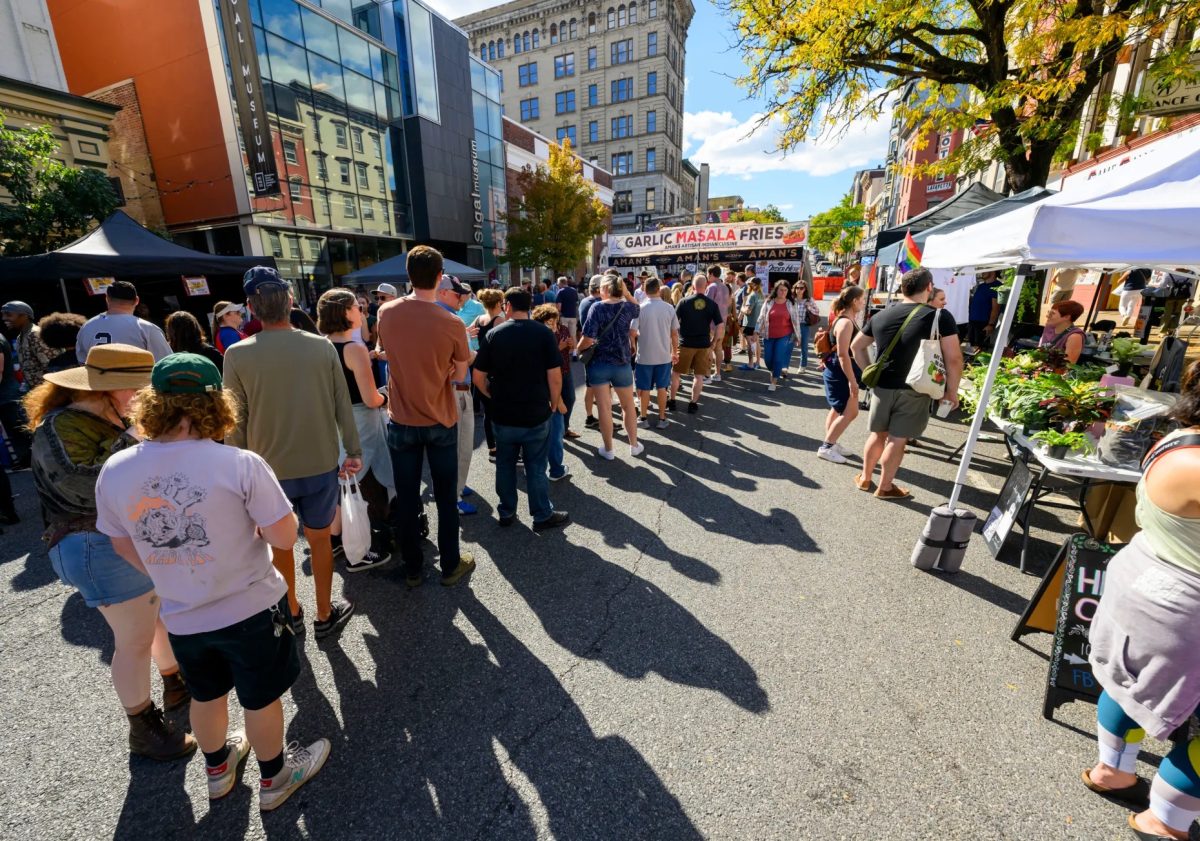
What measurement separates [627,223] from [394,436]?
5035 cm

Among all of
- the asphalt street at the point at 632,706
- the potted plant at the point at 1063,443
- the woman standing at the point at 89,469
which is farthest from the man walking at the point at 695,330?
the woman standing at the point at 89,469

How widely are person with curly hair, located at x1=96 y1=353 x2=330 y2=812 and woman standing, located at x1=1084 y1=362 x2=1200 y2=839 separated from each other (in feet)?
9.62

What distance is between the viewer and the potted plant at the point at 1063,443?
10.5 feet

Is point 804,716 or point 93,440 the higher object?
point 93,440

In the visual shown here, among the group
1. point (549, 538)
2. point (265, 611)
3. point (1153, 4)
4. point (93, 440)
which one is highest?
point (1153, 4)

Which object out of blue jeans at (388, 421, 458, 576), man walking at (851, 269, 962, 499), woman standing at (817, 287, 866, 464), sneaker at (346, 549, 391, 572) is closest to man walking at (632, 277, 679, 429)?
woman standing at (817, 287, 866, 464)

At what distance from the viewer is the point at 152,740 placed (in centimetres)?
216

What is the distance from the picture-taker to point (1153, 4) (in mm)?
5637

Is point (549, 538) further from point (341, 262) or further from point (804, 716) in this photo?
point (341, 262)

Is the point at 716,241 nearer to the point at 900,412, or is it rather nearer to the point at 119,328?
the point at 900,412

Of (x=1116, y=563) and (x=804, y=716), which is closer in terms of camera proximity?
(x=1116, y=563)

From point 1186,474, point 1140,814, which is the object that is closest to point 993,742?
point 1140,814

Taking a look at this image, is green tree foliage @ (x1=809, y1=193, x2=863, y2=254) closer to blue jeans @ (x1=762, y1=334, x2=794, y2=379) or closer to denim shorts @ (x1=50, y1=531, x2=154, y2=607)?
A: blue jeans @ (x1=762, y1=334, x2=794, y2=379)

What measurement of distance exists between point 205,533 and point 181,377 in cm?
49
